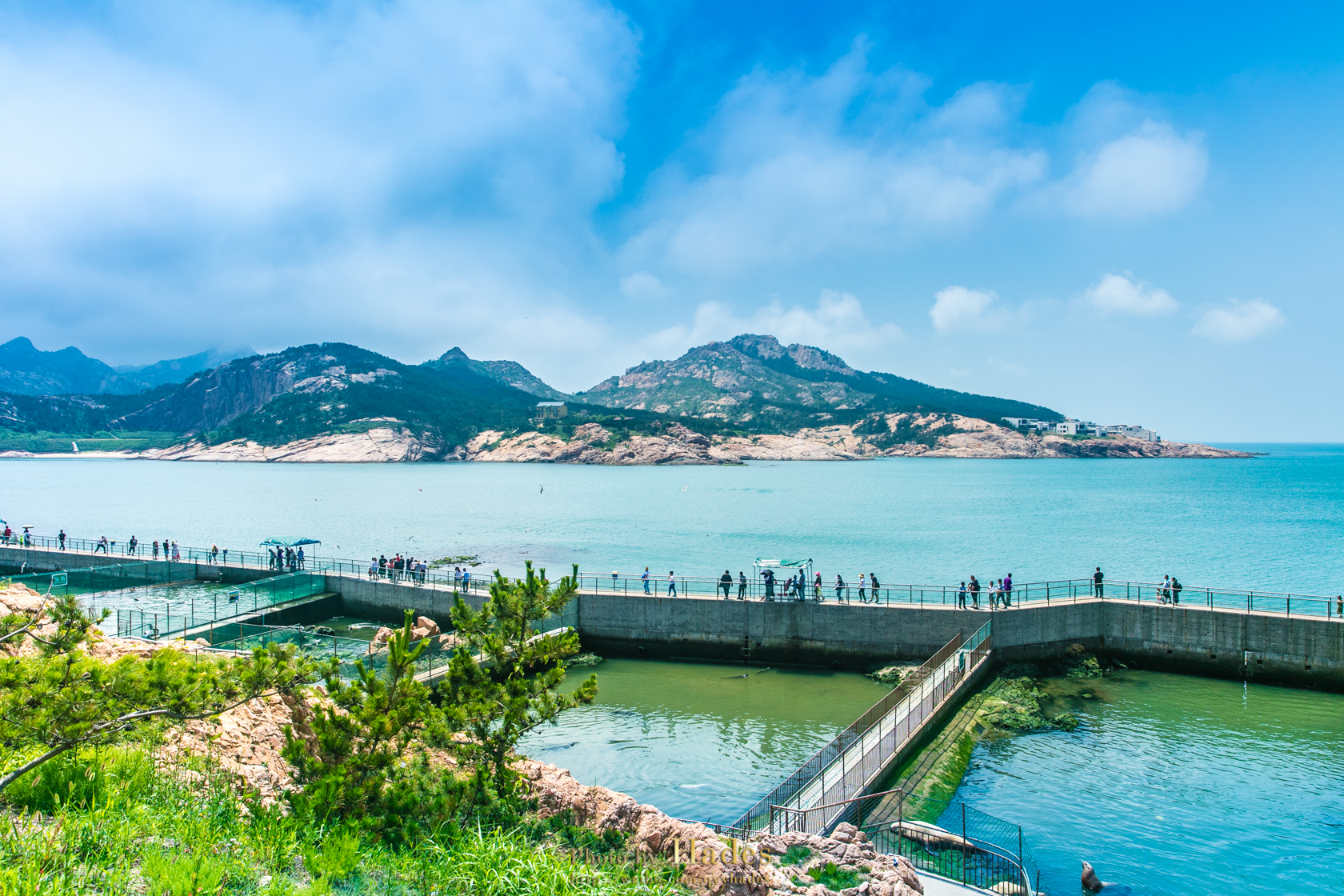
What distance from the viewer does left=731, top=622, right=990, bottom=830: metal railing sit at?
15.3 meters

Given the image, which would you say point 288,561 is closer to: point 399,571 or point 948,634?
point 399,571

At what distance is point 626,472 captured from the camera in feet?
607

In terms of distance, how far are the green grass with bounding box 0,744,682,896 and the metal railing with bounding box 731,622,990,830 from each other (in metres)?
5.57

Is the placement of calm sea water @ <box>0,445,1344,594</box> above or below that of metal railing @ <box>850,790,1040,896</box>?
above

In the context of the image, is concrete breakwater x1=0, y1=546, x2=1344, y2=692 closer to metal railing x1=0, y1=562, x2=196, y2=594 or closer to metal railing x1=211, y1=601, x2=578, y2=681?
Result: metal railing x1=211, y1=601, x2=578, y2=681

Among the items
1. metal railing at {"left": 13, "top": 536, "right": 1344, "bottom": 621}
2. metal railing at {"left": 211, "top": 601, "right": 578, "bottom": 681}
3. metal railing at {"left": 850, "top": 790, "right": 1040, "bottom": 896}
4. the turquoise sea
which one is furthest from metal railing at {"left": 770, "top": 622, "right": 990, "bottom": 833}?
metal railing at {"left": 211, "top": 601, "right": 578, "bottom": 681}

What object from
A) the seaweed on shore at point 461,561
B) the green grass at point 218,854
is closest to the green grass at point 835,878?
the green grass at point 218,854

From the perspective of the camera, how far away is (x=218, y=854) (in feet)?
28.0

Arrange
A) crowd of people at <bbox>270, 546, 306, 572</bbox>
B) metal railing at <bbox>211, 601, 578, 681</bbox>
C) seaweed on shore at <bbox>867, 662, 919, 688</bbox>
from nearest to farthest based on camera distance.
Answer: metal railing at <bbox>211, 601, 578, 681</bbox> → seaweed on shore at <bbox>867, 662, 919, 688</bbox> → crowd of people at <bbox>270, 546, 306, 572</bbox>

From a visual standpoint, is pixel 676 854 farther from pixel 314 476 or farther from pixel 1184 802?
pixel 314 476

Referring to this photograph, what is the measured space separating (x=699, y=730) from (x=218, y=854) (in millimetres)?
16626

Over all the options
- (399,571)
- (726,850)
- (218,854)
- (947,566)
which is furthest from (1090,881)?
(947,566)

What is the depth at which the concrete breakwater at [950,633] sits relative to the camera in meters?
26.3

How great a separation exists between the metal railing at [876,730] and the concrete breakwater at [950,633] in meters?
2.13
